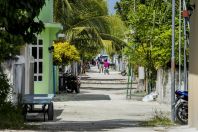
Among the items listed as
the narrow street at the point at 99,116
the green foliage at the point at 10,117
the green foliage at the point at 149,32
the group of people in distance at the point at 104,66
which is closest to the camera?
the green foliage at the point at 10,117

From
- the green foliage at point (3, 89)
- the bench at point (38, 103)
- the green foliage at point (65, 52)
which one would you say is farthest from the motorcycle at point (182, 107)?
the green foliage at point (65, 52)

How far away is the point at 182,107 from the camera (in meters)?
18.8

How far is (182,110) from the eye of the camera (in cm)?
1870

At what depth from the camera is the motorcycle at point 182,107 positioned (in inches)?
732

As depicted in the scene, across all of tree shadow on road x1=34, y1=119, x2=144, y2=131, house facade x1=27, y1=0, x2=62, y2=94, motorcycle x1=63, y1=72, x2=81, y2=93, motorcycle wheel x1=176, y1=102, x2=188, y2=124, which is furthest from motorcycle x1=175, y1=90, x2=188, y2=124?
motorcycle x1=63, y1=72, x2=81, y2=93

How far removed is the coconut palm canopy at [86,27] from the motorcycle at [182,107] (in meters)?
18.4

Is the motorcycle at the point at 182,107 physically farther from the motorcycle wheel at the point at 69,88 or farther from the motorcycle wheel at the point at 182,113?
the motorcycle wheel at the point at 69,88

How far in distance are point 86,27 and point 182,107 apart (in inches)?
761

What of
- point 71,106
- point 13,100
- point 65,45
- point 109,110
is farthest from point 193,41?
point 65,45

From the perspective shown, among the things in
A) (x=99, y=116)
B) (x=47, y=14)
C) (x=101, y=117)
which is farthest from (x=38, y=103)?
(x=47, y=14)

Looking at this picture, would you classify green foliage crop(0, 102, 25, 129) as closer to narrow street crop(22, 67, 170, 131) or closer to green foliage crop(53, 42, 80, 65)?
narrow street crop(22, 67, 170, 131)

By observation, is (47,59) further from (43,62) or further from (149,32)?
(149,32)

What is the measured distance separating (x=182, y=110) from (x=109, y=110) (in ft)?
19.5

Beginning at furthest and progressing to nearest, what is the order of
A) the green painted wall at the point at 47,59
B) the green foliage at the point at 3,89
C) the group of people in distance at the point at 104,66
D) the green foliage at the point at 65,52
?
the group of people in distance at the point at 104,66 → the green foliage at the point at 65,52 → the green painted wall at the point at 47,59 → the green foliage at the point at 3,89
